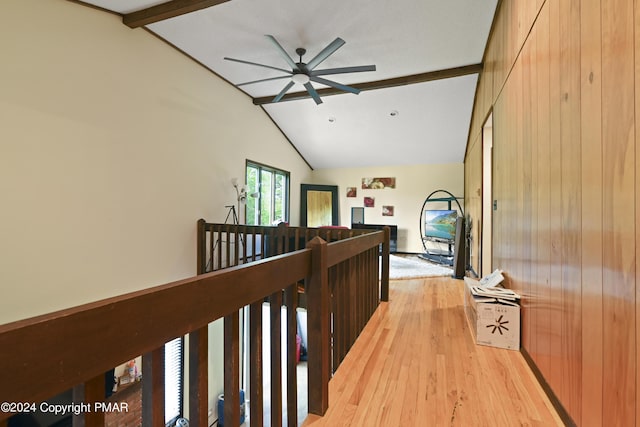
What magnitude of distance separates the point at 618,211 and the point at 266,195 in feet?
19.6

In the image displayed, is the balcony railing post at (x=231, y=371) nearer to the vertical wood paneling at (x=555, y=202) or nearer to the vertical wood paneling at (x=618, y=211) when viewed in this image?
the vertical wood paneling at (x=618, y=211)

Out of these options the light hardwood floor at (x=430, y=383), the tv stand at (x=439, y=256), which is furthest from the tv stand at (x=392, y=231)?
the light hardwood floor at (x=430, y=383)

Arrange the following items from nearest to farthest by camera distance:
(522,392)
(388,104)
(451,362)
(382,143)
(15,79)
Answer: (522,392) < (451,362) < (15,79) < (388,104) < (382,143)

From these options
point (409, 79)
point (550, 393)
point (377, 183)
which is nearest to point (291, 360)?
point (550, 393)

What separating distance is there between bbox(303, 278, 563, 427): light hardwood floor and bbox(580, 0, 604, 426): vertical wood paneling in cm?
40

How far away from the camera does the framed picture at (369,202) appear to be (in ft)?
26.1

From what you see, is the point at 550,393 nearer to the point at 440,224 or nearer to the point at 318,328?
the point at 318,328

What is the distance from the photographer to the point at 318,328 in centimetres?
141

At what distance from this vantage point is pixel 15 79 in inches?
97.2

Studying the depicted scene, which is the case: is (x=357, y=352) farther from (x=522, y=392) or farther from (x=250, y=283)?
(x=250, y=283)

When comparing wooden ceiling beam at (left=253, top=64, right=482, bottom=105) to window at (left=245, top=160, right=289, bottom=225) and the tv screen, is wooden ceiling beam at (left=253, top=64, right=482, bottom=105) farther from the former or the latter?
the tv screen

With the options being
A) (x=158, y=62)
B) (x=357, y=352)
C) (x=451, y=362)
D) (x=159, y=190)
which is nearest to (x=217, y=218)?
(x=159, y=190)

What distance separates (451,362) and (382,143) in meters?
5.57

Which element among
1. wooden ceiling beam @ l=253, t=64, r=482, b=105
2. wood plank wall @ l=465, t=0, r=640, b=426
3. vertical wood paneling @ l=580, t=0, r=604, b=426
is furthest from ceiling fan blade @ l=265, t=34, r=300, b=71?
vertical wood paneling @ l=580, t=0, r=604, b=426
